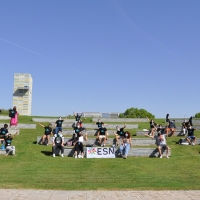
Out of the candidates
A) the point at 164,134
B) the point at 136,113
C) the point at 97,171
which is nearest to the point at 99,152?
the point at 164,134

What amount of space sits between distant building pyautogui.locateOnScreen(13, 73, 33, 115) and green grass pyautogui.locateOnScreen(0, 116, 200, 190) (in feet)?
90.1

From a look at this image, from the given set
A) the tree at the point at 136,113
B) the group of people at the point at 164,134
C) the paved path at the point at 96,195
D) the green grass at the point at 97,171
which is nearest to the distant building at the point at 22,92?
the group of people at the point at 164,134

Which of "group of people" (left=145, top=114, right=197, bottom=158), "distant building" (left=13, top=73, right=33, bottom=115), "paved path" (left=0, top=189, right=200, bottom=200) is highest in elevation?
"distant building" (left=13, top=73, right=33, bottom=115)

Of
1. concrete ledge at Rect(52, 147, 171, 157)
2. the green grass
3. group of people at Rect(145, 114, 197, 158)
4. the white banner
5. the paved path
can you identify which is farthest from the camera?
concrete ledge at Rect(52, 147, 171, 157)

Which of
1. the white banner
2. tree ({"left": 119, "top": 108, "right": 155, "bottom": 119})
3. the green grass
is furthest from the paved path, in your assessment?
tree ({"left": 119, "top": 108, "right": 155, "bottom": 119})

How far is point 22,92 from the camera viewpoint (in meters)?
49.1

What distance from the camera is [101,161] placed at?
18297mm

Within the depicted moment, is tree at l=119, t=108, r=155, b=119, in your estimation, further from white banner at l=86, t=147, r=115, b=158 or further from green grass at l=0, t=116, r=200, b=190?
white banner at l=86, t=147, r=115, b=158

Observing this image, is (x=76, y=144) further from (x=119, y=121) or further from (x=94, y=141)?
(x=119, y=121)

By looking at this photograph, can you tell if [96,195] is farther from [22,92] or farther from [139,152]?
[22,92]

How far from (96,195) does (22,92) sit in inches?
1605

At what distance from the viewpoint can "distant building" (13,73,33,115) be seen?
4866cm

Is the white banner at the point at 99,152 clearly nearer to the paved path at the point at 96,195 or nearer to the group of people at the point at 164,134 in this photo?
the group of people at the point at 164,134

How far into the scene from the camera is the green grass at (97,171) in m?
11.8
